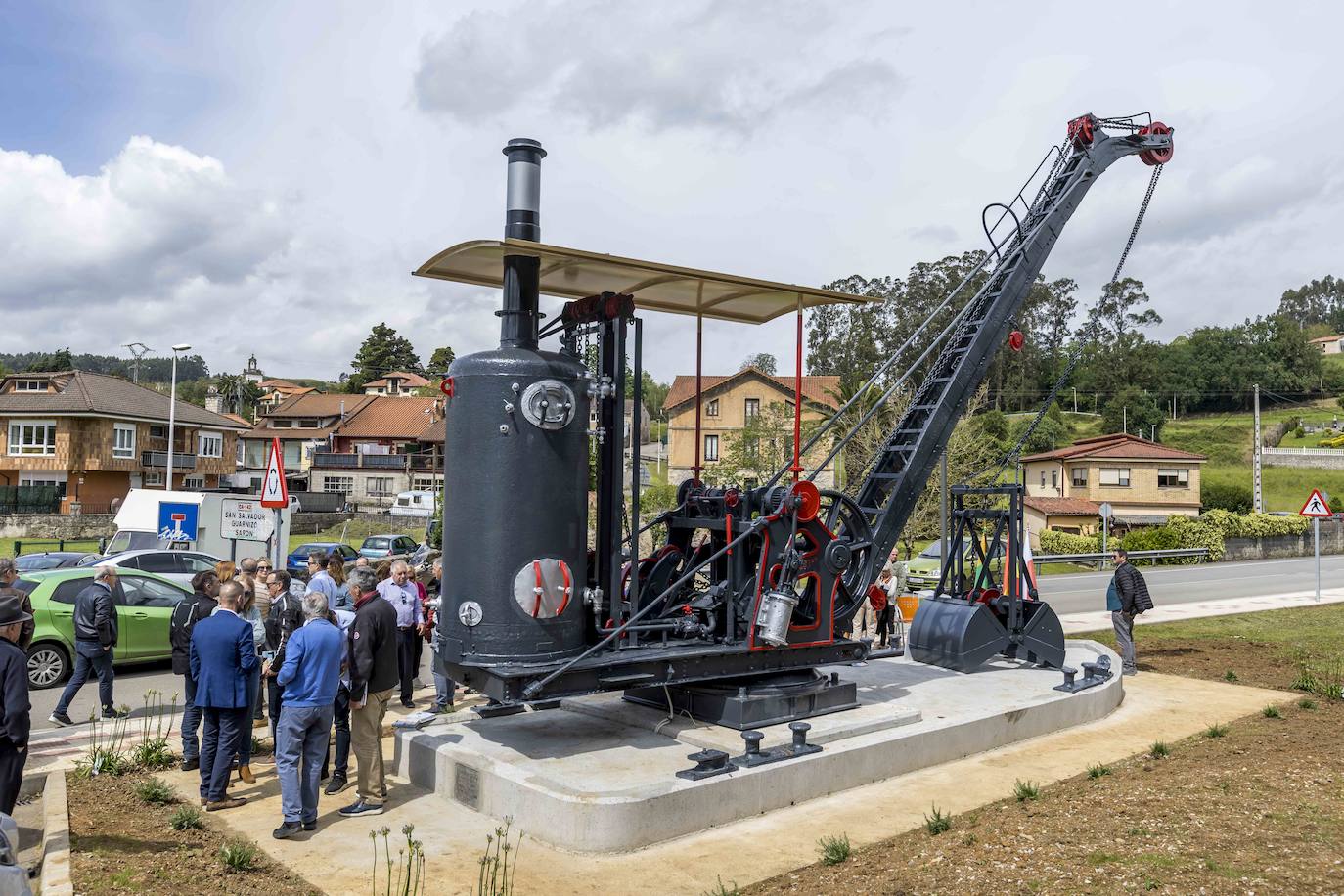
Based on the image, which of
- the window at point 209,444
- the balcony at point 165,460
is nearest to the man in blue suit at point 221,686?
the balcony at point 165,460

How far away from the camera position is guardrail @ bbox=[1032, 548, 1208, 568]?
36.3 m

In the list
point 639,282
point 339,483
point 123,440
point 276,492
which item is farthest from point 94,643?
point 339,483

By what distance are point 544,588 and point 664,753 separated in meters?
1.85

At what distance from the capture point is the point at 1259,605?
2445cm

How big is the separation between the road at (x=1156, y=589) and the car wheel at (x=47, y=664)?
0.84ft

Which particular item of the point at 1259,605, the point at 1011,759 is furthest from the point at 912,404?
the point at 1259,605

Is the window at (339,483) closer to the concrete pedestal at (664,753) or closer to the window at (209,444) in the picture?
the window at (209,444)

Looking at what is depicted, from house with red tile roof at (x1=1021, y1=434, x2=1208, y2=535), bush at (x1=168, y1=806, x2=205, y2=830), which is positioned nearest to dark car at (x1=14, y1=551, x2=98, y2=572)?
A: bush at (x1=168, y1=806, x2=205, y2=830)

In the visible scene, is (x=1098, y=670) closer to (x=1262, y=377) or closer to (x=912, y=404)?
(x=912, y=404)

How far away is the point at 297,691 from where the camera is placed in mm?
7422

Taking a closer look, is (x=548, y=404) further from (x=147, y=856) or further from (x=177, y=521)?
(x=177, y=521)

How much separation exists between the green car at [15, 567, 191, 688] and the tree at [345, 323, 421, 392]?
325ft

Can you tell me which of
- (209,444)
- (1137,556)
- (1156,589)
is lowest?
(1156,589)

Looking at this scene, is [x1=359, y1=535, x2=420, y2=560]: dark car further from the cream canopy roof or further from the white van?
the cream canopy roof
